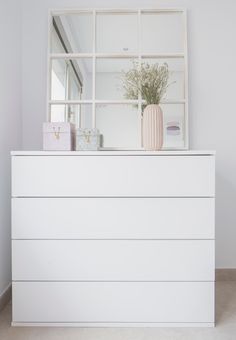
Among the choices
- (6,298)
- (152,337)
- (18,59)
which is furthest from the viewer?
(18,59)

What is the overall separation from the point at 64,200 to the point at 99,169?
0.25 m

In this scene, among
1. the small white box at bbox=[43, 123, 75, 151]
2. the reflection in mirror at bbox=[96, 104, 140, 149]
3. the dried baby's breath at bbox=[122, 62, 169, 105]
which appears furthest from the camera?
the reflection in mirror at bbox=[96, 104, 140, 149]

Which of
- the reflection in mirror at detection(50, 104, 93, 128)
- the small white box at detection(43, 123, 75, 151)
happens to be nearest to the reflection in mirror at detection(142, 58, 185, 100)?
the reflection in mirror at detection(50, 104, 93, 128)

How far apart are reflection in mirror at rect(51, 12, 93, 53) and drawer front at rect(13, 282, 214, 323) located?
1.55m

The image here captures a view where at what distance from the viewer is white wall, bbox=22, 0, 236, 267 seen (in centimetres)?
222

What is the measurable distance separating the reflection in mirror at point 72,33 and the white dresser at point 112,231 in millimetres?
933

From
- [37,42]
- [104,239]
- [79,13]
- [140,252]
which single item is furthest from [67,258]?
[79,13]

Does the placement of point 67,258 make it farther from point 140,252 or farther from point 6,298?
point 6,298

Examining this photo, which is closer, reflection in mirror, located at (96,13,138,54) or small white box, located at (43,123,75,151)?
small white box, located at (43,123,75,151)

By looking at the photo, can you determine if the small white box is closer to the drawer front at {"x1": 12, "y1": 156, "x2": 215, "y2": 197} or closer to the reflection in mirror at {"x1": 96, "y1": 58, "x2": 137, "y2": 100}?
the drawer front at {"x1": 12, "y1": 156, "x2": 215, "y2": 197}

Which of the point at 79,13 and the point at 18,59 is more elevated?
the point at 79,13

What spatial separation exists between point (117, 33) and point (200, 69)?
638 millimetres

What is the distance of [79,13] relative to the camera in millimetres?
2211

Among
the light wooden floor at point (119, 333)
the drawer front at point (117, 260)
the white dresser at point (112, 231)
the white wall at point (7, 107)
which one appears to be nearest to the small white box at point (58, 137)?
the white dresser at point (112, 231)
